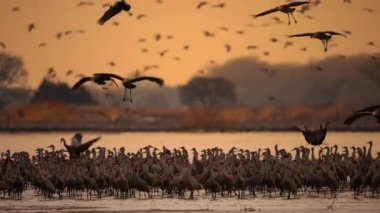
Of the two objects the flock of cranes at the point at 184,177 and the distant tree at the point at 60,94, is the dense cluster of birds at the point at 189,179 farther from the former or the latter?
the distant tree at the point at 60,94

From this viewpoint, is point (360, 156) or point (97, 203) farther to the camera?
point (360, 156)

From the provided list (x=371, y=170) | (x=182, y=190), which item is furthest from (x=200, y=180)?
(x=371, y=170)

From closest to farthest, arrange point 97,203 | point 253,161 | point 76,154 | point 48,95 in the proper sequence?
point 97,203 < point 253,161 < point 76,154 < point 48,95

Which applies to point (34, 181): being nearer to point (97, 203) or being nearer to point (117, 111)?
point (97, 203)

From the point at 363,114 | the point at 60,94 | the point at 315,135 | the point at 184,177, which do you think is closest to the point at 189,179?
the point at 184,177

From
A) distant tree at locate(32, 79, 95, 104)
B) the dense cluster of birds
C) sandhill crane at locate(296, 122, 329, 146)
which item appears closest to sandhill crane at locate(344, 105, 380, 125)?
the dense cluster of birds

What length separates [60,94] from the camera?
17125mm

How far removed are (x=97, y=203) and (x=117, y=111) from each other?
16.7 feet

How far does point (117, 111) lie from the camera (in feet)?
57.6

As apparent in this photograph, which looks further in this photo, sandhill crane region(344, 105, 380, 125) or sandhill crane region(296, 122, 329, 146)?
sandhill crane region(296, 122, 329, 146)

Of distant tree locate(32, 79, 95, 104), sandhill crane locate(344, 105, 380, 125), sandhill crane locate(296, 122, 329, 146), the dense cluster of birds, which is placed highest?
distant tree locate(32, 79, 95, 104)

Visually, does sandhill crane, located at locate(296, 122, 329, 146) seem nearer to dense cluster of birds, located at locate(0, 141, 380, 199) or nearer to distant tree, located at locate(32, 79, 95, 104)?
dense cluster of birds, located at locate(0, 141, 380, 199)

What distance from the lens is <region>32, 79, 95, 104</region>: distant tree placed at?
1684 cm

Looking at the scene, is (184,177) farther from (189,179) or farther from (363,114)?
(363,114)
